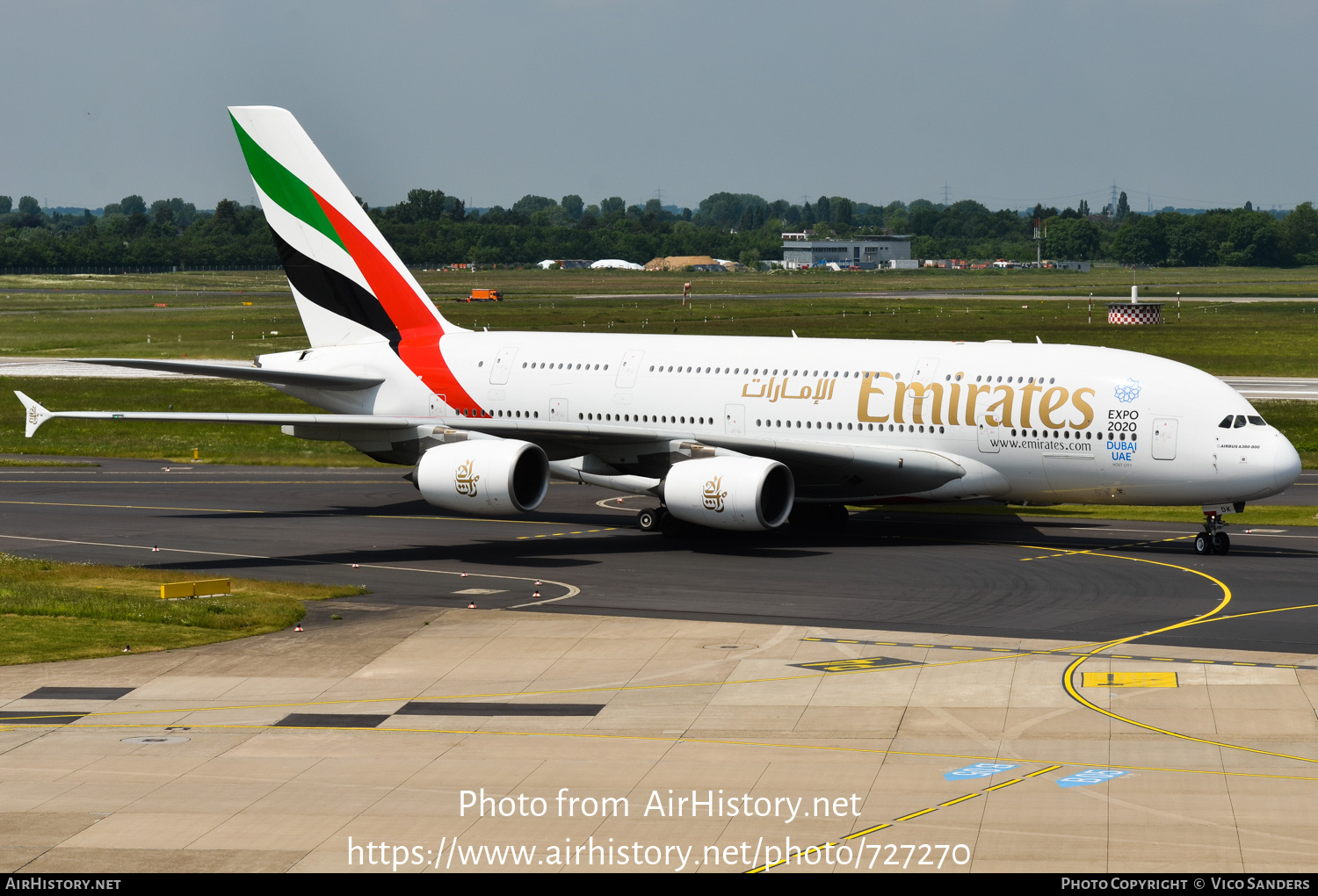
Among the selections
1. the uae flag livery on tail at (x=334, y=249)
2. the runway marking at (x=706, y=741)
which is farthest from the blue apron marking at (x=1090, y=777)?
the uae flag livery on tail at (x=334, y=249)

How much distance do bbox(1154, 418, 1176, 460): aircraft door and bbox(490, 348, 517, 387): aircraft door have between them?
18.3 meters

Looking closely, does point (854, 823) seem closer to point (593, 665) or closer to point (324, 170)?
point (593, 665)

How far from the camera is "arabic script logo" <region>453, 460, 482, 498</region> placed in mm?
38875

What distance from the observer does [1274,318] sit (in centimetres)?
13838

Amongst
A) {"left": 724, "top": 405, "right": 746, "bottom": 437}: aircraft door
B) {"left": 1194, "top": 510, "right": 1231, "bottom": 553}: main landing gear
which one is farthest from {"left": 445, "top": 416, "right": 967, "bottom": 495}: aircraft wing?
{"left": 1194, "top": 510, "right": 1231, "bottom": 553}: main landing gear

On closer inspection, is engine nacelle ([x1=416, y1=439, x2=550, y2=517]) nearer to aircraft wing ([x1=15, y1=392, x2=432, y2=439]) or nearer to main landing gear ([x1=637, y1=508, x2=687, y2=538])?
aircraft wing ([x1=15, y1=392, x2=432, y2=439])

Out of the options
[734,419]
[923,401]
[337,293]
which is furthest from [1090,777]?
[337,293]

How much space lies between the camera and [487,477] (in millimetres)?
38656

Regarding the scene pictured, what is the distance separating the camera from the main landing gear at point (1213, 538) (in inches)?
1507

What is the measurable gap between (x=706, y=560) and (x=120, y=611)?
569 inches

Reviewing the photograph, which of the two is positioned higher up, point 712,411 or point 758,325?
point 712,411

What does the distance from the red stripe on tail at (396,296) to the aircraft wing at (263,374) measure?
1.50m

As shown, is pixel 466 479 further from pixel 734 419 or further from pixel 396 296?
pixel 396 296

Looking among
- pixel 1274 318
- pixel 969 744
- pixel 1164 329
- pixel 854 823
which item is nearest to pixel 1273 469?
pixel 969 744
